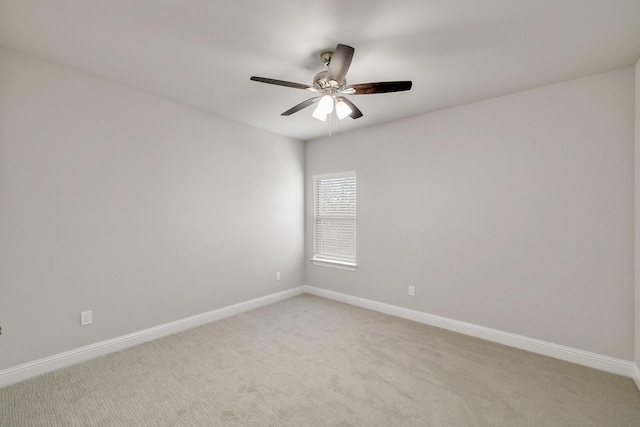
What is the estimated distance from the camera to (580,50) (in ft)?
7.15

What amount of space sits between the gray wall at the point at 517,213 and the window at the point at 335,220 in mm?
329

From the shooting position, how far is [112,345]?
2.73m

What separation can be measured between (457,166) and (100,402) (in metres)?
3.85

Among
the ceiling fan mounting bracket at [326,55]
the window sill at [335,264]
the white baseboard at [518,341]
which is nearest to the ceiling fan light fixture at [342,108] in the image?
the ceiling fan mounting bracket at [326,55]

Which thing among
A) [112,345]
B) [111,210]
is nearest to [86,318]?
[112,345]

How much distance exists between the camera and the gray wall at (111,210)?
2.29m

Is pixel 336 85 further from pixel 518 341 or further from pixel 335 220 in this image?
pixel 518 341

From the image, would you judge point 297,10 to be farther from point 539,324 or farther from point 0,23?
point 539,324

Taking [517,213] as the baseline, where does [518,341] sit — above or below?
below

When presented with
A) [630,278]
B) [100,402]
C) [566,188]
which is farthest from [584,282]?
[100,402]

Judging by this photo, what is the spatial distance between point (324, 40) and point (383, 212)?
7.75 ft

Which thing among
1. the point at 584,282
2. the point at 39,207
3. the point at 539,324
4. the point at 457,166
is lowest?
the point at 539,324

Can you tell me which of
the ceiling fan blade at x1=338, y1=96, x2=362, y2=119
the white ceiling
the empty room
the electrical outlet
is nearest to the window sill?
the empty room

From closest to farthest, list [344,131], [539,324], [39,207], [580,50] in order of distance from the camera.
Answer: [580,50]
[39,207]
[539,324]
[344,131]
